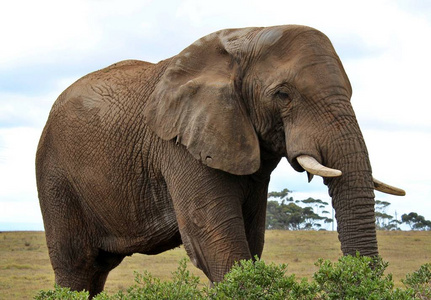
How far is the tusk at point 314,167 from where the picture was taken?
5.28 metres

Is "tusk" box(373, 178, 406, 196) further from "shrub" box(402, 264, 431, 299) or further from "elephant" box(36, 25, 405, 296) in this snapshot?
"shrub" box(402, 264, 431, 299)

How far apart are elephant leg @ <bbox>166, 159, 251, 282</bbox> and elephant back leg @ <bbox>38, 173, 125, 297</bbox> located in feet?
5.96

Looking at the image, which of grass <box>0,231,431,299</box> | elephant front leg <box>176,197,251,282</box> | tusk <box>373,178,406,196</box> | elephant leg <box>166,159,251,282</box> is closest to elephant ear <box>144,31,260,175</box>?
elephant leg <box>166,159,251,282</box>

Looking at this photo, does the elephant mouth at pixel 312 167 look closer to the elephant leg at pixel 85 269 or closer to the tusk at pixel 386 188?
the tusk at pixel 386 188

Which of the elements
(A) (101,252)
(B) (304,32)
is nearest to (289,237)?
(A) (101,252)

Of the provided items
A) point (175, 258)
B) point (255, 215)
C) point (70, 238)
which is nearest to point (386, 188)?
point (255, 215)

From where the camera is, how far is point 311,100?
18.7 feet

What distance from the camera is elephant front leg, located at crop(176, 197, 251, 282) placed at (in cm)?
607

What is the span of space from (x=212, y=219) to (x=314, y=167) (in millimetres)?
1082

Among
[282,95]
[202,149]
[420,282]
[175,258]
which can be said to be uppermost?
[175,258]

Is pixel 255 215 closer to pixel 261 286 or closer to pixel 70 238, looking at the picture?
pixel 70 238

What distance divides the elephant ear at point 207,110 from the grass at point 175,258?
8.40 meters

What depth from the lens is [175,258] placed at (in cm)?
2170

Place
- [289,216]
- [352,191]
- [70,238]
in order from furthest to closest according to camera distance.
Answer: [289,216]
[70,238]
[352,191]
